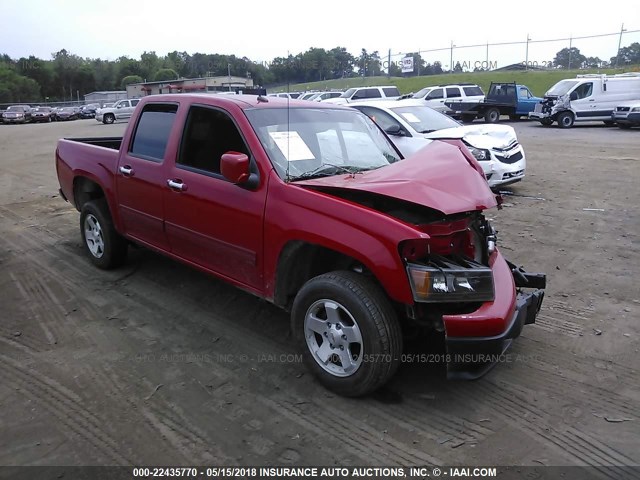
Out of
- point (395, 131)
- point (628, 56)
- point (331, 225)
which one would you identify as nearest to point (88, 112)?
point (628, 56)

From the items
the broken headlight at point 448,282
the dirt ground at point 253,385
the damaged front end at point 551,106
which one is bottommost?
the dirt ground at point 253,385

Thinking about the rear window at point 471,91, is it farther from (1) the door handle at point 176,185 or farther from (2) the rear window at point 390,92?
(1) the door handle at point 176,185

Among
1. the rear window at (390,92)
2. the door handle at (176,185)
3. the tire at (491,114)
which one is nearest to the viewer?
the door handle at (176,185)

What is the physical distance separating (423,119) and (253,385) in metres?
7.78

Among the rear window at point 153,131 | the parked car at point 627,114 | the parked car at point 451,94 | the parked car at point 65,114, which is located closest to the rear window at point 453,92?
the parked car at point 451,94

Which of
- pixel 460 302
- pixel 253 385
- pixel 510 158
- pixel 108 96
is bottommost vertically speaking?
pixel 253 385

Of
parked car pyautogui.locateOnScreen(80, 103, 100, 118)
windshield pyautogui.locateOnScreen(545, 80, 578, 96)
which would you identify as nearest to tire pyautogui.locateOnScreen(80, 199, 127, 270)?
windshield pyautogui.locateOnScreen(545, 80, 578, 96)

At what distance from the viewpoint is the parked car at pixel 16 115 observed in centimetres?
4275

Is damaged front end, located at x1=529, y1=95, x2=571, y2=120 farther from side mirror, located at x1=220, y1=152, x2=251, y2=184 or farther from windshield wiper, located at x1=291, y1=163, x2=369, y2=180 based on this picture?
side mirror, located at x1=220, y1=152, x2=251, y2=184

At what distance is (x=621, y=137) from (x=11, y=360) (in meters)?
20.0

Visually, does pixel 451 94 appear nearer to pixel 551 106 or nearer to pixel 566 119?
pixel 551 106

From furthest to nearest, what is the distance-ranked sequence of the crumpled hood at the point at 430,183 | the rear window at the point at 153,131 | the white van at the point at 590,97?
the white van at the point at 590,97, the rear window at the point at 153,131, the crumpled hood at the point at 430,183

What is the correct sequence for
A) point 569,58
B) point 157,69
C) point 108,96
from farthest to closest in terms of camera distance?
point 157,69, point 108,96, point 569,58

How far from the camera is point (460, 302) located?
3129 millimetres
